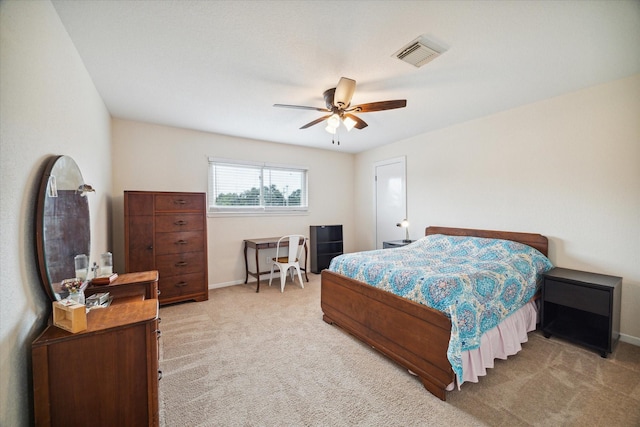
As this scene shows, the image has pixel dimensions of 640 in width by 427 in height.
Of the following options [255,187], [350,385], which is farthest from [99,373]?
[255,187]

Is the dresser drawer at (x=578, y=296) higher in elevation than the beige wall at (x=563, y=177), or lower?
lower

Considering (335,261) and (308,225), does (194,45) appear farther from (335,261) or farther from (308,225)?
(308,225)

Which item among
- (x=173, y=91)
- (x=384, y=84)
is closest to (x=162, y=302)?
(x=173, y=91)

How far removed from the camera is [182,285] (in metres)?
3.50

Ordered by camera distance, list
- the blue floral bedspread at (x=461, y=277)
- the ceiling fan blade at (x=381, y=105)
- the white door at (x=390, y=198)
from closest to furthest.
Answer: the blue floral bedspread at (x=461, y=277) → the ceiling fan blade at (x=381, y=105) → the white door at (x=390, y=198)

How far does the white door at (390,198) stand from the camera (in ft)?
15.4

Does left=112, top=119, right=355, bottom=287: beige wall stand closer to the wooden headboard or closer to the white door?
the white door

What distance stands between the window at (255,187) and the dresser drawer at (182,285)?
1.14 metres

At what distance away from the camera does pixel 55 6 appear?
1.54m

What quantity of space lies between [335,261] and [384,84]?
195 cm

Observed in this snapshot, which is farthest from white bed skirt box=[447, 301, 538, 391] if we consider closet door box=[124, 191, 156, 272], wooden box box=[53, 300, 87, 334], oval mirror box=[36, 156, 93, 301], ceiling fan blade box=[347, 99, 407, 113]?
closet door box=[124, 191, 156, 272]

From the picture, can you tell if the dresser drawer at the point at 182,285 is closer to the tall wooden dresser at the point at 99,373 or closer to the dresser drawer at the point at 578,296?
the tall wooden dresser at the point at 99,373

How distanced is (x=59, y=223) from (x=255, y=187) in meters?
3.22

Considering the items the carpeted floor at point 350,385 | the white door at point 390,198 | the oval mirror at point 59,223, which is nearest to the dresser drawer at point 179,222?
the carpeted floor at point 350,385
